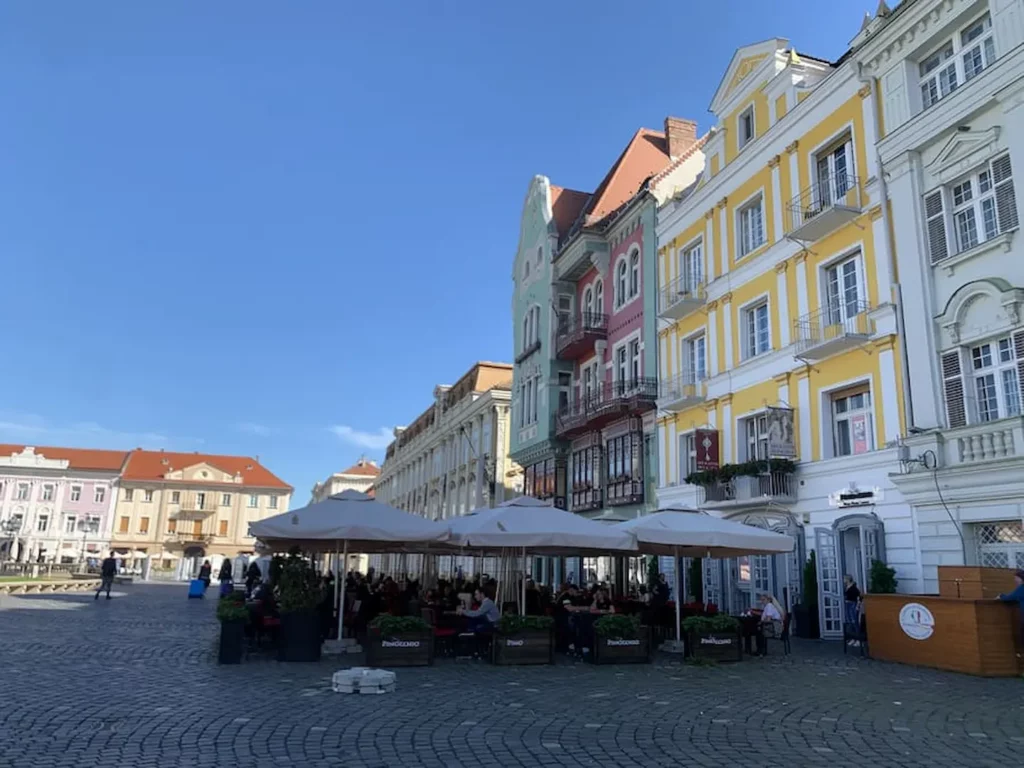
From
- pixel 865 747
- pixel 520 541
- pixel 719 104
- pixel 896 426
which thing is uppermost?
pixel 719 104

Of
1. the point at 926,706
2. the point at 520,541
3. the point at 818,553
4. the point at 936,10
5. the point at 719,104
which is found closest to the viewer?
the point at 926,706

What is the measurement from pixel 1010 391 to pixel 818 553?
627 centimetres

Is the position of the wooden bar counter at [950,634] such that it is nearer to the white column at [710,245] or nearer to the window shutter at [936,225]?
the window shutter at [936,225]

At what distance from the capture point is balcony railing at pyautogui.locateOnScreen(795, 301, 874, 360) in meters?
19.3

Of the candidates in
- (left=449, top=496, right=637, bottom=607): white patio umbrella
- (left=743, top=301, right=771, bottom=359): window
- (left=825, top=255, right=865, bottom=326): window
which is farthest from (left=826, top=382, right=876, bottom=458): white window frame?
(left=449, top=496, right=637, bottom=607): white patio umbrella

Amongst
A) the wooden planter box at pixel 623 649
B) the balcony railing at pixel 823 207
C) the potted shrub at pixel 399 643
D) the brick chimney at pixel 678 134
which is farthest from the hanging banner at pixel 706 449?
the brick chimney at pixel 678 134

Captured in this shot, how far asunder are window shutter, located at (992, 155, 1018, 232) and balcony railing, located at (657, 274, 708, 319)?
10236 mm

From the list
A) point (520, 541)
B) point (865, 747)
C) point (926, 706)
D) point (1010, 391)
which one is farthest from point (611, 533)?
point (1010, 391)

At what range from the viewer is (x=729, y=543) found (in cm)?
1492

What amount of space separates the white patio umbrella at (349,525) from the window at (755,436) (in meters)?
11.2

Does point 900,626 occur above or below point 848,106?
below

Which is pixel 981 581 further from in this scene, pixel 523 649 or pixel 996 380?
pixel 523 649

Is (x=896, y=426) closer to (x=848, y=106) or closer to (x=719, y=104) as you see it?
(x=848, y=106)

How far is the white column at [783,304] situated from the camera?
22.2 metres
